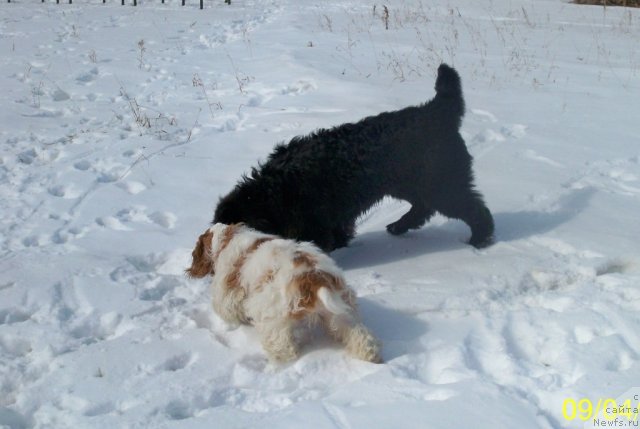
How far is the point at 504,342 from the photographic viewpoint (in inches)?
119

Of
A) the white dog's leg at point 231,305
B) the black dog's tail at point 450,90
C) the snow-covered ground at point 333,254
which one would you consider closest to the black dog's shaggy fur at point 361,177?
the black dog's tail at point 450,90

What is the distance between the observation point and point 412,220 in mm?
4652

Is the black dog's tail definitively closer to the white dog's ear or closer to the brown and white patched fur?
the brown and white patched fur

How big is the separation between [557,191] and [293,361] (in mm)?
3110

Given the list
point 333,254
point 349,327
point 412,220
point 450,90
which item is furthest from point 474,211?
point 349,327

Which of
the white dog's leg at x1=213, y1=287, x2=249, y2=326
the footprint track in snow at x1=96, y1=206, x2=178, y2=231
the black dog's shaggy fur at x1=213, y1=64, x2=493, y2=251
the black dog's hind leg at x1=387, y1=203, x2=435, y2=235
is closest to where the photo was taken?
the white dog's leg at x1=213, y1=287, x2=249, y2=326

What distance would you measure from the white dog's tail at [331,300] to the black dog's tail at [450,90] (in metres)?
2.06

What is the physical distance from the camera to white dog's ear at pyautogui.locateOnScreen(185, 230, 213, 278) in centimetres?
363

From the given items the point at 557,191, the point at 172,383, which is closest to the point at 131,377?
the point at 172,383

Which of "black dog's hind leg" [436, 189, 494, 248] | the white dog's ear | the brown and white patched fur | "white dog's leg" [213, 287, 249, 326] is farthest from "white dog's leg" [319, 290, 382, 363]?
"black dog's hind leg" [436, 189, 494, 248]

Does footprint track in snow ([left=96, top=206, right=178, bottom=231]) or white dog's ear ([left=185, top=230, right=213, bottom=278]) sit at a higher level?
white dog's ear ([left=185, top=230, right=213, bottom=278])

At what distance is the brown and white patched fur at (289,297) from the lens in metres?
2.91

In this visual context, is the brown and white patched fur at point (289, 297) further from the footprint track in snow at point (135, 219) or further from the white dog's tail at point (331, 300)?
the footprint track in snow at point (135, 219)

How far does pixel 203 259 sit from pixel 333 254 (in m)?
1.19
